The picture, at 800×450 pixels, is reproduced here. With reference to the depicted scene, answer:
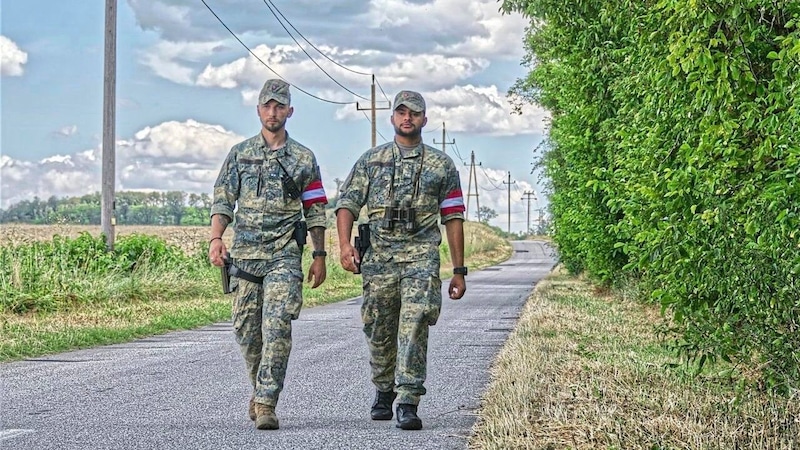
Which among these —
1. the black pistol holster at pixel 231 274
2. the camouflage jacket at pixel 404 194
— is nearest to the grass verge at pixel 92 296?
the black pistol holster at pixel 231 274

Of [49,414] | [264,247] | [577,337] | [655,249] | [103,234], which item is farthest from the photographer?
[103,234]

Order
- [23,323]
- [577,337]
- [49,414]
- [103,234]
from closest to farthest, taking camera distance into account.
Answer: [49,414], [577,337], [23,323], [103,234]

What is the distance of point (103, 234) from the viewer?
65.7 ft

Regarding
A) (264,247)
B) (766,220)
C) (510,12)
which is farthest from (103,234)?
(766,220)

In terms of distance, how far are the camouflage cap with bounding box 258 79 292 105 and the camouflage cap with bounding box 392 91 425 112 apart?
0.69m

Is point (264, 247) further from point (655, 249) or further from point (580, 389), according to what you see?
point (655, 249)

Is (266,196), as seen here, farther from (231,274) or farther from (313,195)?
(231,274)

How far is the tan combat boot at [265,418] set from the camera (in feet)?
21.9

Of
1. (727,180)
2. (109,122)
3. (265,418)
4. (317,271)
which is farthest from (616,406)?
(109,122)

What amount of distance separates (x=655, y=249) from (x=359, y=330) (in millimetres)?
7375

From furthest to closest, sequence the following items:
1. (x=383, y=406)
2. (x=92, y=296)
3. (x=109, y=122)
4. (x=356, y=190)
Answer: (x=109, y=122) → (x=92, y=296) → (x=383, y=406) → (x=356, y=190)

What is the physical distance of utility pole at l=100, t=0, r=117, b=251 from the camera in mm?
19906

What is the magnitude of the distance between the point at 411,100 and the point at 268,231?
3.96 ft

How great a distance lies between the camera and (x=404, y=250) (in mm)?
6879
